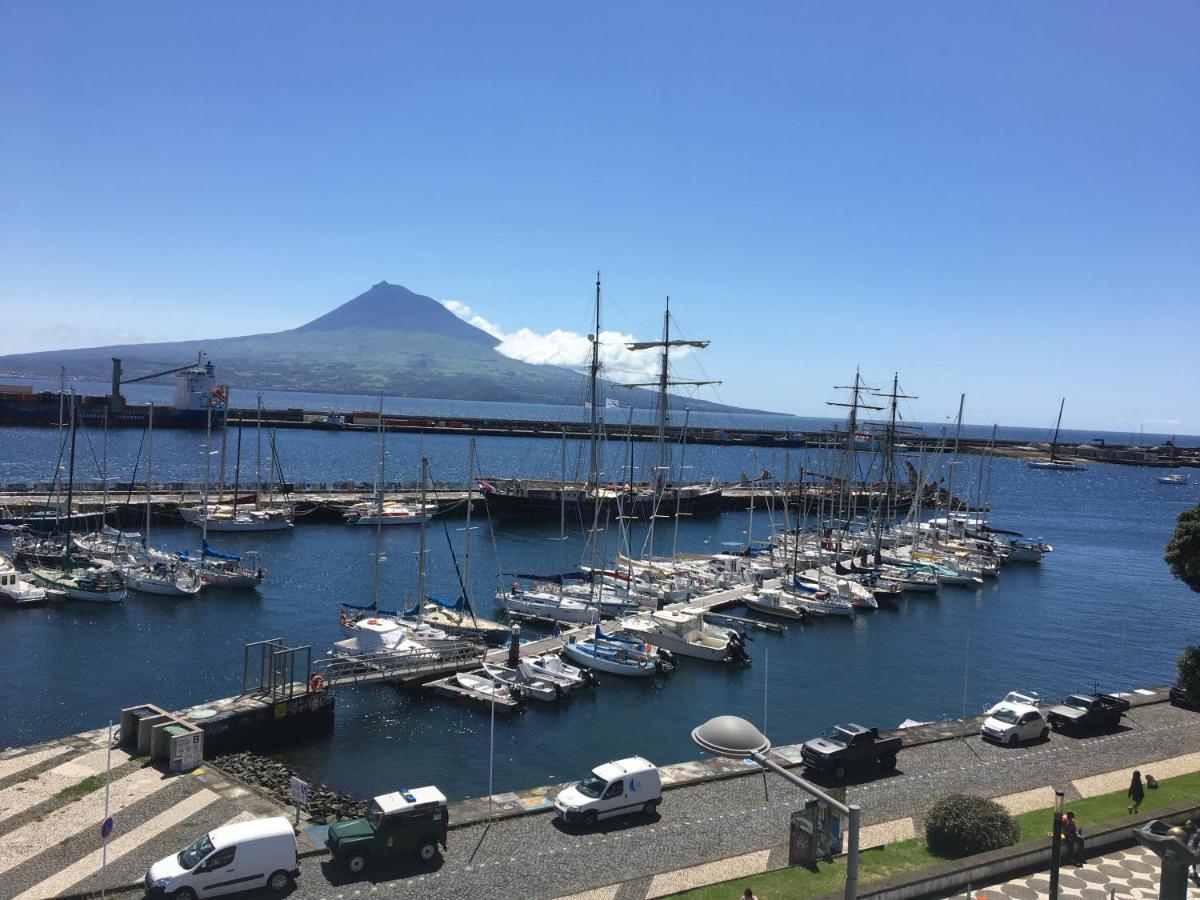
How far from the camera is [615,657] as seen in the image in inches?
1395

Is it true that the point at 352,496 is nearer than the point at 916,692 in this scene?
No

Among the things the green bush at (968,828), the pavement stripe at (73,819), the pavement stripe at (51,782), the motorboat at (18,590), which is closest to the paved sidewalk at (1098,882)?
the green bush at (968,828)

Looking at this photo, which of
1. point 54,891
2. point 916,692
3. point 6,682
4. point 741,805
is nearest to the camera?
point 54,891

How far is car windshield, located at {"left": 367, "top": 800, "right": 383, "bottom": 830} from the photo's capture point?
1650 cm

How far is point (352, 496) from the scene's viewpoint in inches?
3226

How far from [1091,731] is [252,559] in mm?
49773

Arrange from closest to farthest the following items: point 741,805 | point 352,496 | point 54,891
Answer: point 54,891 < point 741,805 < point 352,496

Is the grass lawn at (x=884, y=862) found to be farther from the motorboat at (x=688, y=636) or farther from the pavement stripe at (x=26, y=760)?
the motorboat at (x=688, y=636)

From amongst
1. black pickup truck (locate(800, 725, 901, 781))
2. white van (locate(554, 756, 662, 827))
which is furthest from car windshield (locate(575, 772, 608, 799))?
black pickup truck (locate(800, 725, 901, 781))

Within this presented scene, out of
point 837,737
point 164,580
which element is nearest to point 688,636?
point 837,737

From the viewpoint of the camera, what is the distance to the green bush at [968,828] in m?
16.6

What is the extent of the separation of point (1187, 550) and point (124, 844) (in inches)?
1149

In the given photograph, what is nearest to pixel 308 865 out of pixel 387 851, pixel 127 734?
pixel 387 851

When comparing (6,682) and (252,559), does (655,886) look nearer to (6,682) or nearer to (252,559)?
(6,682)
